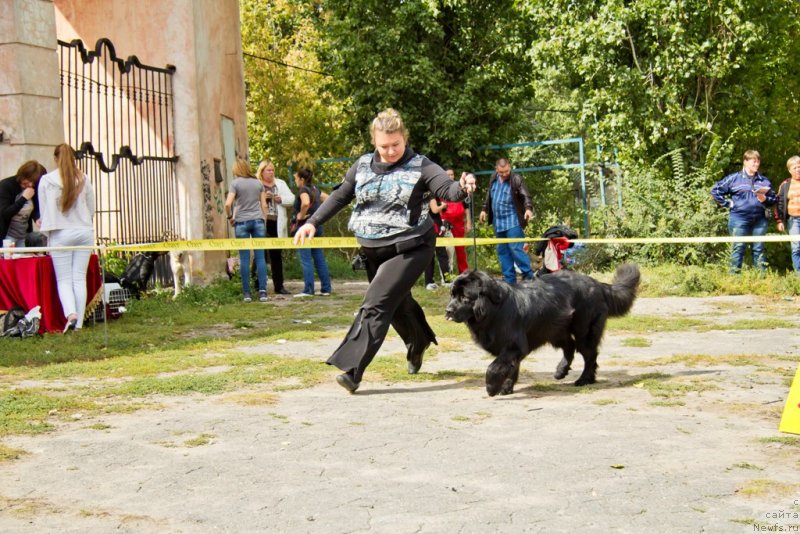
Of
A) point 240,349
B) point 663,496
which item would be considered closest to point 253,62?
point 240,349

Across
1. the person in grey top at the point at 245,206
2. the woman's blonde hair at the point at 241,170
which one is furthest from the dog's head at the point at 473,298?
the woman's blonde hair at the point at 241,170

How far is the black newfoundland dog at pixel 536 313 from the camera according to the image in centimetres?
649

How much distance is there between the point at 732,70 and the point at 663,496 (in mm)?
13111

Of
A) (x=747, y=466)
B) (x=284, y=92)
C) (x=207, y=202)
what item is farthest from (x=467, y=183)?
(x=284, y=92)

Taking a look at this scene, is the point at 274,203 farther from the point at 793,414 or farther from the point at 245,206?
the point at 793,414

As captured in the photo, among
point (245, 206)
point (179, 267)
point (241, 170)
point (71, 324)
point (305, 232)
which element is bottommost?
point (71, 324)

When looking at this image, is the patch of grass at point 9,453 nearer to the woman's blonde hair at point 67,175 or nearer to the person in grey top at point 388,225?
the person in grey top at point 388,225

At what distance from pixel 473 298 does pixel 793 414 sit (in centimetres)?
213

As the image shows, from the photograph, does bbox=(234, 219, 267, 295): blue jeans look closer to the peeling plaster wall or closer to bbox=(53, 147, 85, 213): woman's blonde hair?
the peeling plaster wall

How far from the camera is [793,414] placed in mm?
5156

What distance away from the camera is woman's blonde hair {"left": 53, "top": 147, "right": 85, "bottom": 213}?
9.70 metres

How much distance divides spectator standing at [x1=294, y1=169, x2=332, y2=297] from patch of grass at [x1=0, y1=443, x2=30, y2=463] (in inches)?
327

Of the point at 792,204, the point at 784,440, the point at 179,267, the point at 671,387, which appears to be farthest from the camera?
the point at 179,267

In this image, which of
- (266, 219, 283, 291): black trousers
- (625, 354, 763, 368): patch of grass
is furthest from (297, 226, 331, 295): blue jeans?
(625, 354, 763, 368): patch of grass
